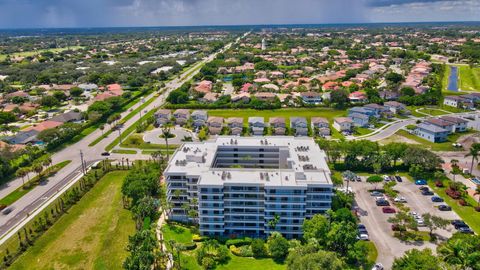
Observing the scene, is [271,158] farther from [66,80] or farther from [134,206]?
[66,80]

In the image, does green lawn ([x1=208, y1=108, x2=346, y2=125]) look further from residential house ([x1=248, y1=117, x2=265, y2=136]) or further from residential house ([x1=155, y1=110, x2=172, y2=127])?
residential house ([x1=155, y1=110, x2=172, y2=127])

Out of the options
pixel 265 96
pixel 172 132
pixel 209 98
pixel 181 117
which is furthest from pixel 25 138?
pixel 265 96

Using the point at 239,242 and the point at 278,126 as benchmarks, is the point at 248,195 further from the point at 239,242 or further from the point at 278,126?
the point at 278,126

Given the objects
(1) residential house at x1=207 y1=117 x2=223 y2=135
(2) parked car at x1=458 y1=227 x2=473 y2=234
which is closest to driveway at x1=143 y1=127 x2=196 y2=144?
(1) residential house at x1=207 y1=117 x2=223 y2=135

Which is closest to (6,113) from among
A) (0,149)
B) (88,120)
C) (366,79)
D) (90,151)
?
(88,120)

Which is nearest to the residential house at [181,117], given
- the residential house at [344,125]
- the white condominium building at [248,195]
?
the residential house at [344,125]

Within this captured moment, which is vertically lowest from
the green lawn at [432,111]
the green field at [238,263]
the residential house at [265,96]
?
the green field at [238,263]

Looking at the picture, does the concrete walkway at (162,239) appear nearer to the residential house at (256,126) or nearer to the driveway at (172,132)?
the driveway at (172,132)
